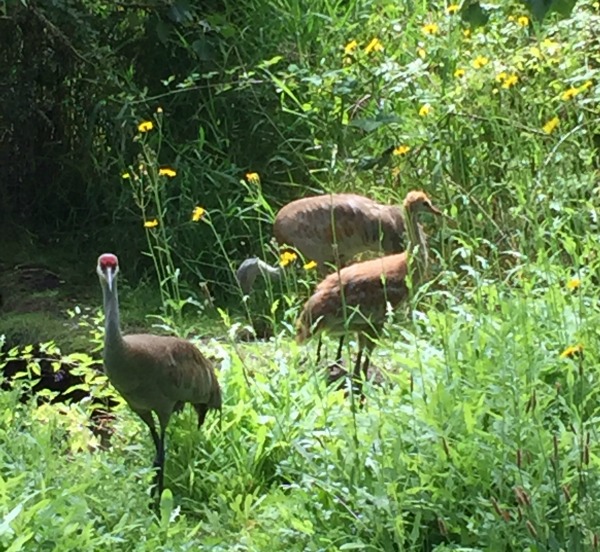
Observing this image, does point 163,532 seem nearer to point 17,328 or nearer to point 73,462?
point 73,462

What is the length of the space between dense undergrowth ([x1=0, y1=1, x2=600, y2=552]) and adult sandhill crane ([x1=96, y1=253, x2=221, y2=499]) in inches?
6.4

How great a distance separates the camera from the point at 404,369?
4.39 m

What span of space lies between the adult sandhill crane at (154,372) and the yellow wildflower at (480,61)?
2.42 metres

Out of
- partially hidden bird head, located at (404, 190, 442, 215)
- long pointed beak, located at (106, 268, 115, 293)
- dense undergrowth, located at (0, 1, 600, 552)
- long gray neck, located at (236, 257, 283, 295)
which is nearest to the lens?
dense undergrowth, located at (0, 1, 600, 552)

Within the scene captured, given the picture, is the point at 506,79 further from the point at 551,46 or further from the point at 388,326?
the point at 388,326

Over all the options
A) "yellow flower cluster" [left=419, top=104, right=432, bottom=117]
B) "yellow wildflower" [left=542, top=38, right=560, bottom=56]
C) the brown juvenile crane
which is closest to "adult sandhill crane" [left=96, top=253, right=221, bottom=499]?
the brown juvenile crane

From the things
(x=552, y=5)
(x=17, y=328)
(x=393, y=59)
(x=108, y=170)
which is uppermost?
(x=552, y=5)

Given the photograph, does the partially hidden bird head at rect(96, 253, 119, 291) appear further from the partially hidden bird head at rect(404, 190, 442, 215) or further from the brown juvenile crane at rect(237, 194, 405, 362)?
the brown juvenile crane at rect(237, 194, 405, 362)

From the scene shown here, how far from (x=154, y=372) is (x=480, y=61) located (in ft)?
8.67

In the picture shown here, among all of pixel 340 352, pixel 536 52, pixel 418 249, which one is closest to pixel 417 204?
pixel 418 249

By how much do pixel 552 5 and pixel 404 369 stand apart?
206 cm

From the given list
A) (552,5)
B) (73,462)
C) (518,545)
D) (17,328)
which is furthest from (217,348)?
(552,5)

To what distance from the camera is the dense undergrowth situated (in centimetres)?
350

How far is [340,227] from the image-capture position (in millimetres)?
6246
